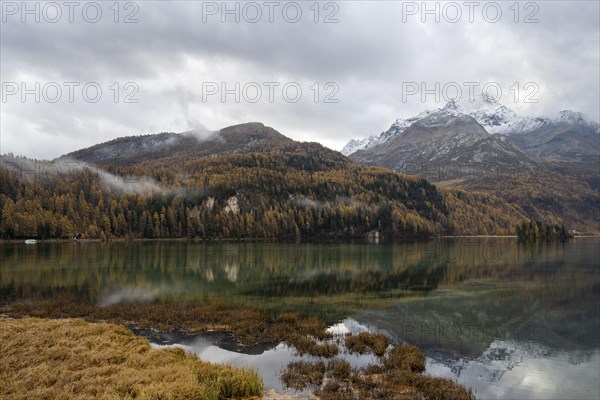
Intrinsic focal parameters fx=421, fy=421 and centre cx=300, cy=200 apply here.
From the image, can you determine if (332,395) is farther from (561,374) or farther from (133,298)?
(133,298)

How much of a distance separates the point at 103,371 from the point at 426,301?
33354 millimetres

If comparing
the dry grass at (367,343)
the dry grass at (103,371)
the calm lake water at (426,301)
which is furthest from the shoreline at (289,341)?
the calm lake water at (426,301)

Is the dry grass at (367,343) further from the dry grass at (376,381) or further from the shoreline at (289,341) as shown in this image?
the dry grass at (376,381)

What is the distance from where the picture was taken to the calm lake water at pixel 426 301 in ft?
75.9

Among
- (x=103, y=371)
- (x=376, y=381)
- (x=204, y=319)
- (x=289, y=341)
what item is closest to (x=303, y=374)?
(x=376, y=381)

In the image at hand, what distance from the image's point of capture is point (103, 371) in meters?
17.3

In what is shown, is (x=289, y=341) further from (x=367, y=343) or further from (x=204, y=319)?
(x=204, y=319)

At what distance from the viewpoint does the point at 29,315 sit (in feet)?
108

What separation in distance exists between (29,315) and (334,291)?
29468 millimetres

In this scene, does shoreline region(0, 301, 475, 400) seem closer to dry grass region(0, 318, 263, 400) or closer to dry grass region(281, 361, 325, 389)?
dry grass region(281, 361, 325, 389)

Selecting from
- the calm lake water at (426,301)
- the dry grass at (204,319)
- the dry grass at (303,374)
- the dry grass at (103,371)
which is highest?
the dry grass at (103,371)

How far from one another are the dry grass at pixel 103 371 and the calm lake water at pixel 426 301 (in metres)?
3.04

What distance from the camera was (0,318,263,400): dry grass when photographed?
50.0ft

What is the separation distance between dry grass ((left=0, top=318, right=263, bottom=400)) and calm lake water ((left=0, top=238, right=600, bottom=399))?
304 cm
